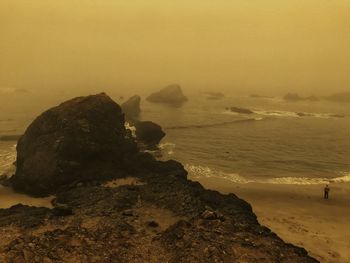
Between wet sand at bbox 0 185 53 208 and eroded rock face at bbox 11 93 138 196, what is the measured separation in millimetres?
735

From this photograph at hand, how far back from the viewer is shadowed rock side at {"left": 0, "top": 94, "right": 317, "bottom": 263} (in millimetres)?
17922

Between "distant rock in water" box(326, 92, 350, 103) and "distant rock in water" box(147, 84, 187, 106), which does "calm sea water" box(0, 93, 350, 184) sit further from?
"distant rock in water" box(326, 92, 350, 103)

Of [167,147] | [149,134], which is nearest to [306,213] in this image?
[167,147]

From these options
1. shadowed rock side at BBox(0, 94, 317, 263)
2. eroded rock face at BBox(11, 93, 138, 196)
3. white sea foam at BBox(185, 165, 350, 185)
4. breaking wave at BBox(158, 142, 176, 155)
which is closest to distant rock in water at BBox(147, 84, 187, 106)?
breaking wave at BBox(158, 142, 176, 155)

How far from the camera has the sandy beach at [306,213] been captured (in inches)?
886

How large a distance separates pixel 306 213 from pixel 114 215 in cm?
1401

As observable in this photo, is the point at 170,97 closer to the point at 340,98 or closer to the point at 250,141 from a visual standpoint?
the point at 250,141

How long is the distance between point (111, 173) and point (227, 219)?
11.9 metres

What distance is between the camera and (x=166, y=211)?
75.4ft

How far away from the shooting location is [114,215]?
21953 millimetres

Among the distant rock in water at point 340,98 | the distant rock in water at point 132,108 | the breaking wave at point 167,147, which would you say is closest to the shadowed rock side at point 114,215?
the breaking wave at point 167,147

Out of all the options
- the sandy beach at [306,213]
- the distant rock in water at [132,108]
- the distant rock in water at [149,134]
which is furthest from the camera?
the distant rock in water at [132,108]

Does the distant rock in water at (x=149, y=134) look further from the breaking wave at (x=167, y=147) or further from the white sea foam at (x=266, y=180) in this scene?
the white sea foam at (x=266, y=180)

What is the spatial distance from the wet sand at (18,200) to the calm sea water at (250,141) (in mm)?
7323
